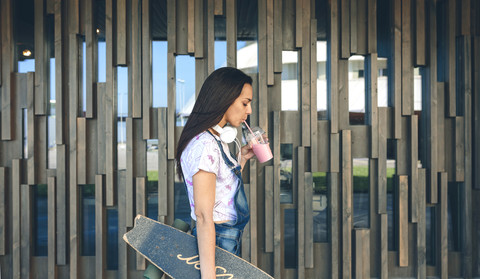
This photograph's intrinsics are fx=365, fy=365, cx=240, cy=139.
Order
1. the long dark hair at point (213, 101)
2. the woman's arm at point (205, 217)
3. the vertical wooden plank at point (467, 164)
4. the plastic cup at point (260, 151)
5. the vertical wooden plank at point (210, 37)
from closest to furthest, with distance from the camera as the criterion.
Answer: the woman's arm at point (205, 217)
the long dark hair at point (213, 101)
the plastic cup at point (260, 151)
the vertical wooden plank at point (210, 37)
the vertical wooden plank at point (467, 164)

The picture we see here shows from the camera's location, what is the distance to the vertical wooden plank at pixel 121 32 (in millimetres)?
2766

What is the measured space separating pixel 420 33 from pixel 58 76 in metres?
2.82

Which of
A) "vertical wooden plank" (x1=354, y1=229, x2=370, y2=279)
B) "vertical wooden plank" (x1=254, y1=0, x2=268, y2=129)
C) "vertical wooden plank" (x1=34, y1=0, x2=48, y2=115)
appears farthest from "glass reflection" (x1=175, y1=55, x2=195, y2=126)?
"vertical wooden plank" (x1=354, y1=229, x2=370, y2=279)

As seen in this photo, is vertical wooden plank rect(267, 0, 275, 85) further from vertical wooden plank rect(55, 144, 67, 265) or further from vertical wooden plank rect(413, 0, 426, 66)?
vertical wooden plank rect(55, 144, 67, 265)

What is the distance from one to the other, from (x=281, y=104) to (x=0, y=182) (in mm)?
2235

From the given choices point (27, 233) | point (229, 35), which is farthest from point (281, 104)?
point (27, 233)

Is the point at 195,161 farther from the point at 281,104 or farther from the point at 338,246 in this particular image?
the point at 338,246

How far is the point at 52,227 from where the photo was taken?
2771 mm

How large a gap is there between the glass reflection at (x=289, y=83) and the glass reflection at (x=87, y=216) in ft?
5.51

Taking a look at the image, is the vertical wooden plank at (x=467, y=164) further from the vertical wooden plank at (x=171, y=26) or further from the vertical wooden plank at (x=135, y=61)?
the vertical wooden plank at (x=135, y=61)

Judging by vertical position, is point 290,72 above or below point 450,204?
above

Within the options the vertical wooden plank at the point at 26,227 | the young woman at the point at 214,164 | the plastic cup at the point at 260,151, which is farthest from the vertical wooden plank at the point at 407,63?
the vertical wooden plank at the point at 26,227

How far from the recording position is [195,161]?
3.95ft

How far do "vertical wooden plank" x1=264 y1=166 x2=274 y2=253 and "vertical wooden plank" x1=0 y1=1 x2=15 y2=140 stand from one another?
200 cm
